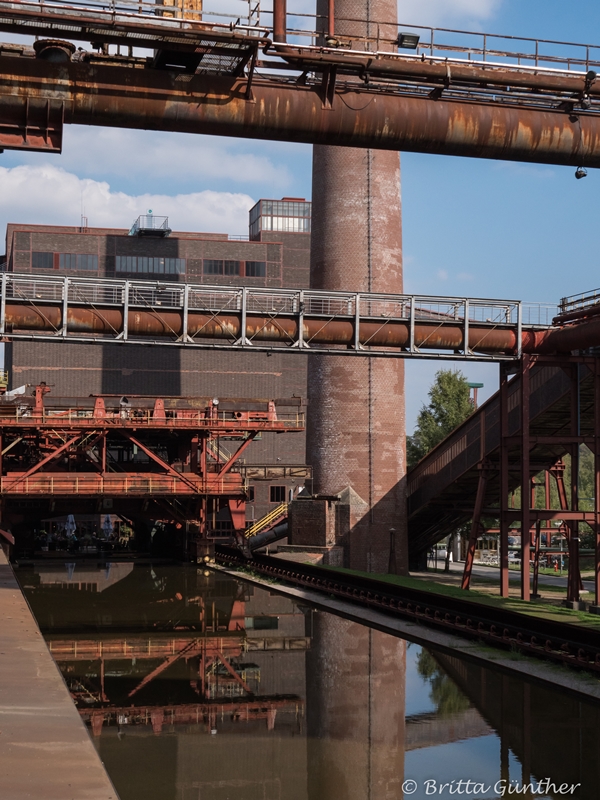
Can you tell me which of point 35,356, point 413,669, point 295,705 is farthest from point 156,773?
point 35,356

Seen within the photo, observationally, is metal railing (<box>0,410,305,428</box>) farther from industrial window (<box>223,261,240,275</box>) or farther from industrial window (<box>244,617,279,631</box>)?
industrial window (<box>223,261,240,275</box>)

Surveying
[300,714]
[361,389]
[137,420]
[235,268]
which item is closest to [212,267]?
[235,268]

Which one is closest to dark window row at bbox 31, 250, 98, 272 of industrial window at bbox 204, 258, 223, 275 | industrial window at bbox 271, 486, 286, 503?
industrial window at bbox 204, 258, 223, 275

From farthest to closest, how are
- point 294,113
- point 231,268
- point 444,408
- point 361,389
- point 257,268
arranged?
point 257,268 < point 231,268 < point 444,408 < point 361,389 < point 294,113

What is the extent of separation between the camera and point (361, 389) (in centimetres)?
3316

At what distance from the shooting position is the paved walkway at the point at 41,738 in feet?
20.6

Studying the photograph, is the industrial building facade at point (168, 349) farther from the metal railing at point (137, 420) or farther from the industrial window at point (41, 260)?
the metal railing at point (137, 420)

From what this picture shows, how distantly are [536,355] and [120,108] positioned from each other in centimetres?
1268

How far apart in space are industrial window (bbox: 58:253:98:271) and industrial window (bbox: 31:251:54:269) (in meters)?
0.59

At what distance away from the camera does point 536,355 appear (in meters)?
22.8

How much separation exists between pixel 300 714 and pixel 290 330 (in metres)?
12.2

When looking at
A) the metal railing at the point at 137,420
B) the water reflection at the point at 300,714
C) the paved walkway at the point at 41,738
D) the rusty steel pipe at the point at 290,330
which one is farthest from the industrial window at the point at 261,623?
the metal railing at the point at 137,420

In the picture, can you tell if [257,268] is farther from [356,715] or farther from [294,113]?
[356,715]

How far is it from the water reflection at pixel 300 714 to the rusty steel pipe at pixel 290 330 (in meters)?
6.41
